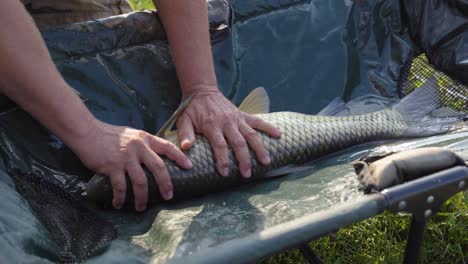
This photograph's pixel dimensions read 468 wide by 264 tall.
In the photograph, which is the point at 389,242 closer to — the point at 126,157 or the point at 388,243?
the point at 388,243

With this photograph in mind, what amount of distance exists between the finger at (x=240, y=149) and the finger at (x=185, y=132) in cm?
13

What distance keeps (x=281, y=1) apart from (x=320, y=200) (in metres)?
1.46

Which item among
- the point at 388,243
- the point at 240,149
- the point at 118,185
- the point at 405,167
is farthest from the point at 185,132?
the point at 388,243

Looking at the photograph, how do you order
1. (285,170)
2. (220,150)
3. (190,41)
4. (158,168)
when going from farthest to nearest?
1. (190,41)
2. (285,170)
3. (220,150)
4. (158,168)

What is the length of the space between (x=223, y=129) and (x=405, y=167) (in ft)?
2.38

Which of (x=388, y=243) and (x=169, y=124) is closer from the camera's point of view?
(x=169, y=124)

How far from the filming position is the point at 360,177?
177 centimetres

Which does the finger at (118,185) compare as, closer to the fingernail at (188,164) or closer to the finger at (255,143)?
the fingernail at (188,164)

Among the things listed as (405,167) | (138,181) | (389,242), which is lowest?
(389,242)

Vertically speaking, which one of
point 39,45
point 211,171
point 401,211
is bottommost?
point 211,171

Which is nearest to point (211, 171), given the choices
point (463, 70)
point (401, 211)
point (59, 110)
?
point (59, 110)

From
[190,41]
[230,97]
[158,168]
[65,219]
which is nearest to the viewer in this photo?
[65,219]

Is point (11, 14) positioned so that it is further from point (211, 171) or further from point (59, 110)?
point (211, 171)

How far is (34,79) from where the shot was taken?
2.00 m
